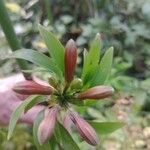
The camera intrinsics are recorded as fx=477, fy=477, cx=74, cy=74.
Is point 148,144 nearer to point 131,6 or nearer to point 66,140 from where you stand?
point 131,6

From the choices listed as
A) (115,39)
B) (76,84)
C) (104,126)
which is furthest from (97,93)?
(115,39)

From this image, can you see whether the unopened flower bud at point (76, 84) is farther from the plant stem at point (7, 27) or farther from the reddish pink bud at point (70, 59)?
the plant stem at point (7, 27)

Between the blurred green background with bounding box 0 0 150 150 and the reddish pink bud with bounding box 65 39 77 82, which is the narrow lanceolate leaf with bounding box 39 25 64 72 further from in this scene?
the blurred green background with bounding box 0 0 150 150

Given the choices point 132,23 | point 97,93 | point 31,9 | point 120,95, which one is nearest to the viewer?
point 97,93

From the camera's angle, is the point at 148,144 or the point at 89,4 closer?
the point at 148,144

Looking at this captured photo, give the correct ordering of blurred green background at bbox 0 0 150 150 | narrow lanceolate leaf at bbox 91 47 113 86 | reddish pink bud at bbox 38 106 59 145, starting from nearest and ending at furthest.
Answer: reddish pink bud at bbox 38 106 59 145, narrow lanceolate leaf at bbox 91 47 113 86, blurred green background at bbox 0 0 150 150

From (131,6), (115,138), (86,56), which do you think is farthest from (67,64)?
(131,6)

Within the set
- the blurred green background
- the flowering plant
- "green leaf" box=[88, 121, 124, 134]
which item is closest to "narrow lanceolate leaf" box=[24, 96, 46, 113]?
the flowering plant

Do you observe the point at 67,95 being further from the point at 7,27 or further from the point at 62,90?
the point at 7,27
